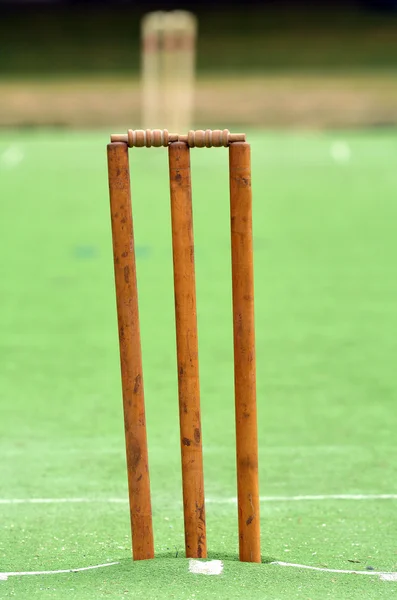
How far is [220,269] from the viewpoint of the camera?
8672 millimetres

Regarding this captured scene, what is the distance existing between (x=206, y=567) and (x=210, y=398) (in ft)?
8.22

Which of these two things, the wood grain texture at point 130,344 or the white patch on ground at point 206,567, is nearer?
the wood grain texture at point 130,344

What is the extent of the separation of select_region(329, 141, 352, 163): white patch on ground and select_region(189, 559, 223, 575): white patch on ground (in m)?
11.8

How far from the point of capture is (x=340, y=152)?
15305 millimetres

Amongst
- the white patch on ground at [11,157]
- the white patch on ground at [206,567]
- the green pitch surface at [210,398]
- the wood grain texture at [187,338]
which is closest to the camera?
the wood grain texture at [187,338]

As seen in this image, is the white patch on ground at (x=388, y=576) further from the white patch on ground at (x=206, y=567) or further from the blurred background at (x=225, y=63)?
the blurred background at (x=225, y=63)

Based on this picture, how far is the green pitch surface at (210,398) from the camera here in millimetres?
3482

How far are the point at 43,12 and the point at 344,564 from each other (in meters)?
25.3

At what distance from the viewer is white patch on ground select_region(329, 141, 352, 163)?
48.1ft

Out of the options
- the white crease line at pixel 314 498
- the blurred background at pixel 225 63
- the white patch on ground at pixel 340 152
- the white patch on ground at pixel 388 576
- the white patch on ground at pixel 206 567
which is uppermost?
the blurred background at pixel 225 63

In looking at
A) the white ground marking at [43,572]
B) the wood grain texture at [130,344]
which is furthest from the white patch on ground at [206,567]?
the white ground marking at [43,572]

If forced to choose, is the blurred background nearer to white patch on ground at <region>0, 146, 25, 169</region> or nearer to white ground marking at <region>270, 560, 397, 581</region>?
white patch on ground at <region>0, 146, 25, 169</region>

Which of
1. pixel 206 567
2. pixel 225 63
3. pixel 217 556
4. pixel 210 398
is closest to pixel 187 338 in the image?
pixel 206 567

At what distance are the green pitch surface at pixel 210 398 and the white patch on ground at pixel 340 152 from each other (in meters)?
2.71
